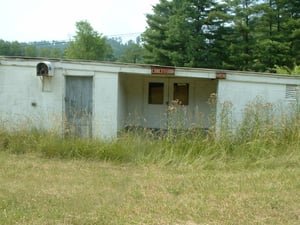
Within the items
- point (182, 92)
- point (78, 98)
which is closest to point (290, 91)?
point (182, 92)

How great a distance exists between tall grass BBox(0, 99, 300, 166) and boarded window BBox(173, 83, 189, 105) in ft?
16.3

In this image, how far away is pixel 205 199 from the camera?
4.71m

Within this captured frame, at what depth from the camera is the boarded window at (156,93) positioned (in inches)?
517

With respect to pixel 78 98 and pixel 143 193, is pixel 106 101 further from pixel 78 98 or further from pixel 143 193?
pixel 143 193

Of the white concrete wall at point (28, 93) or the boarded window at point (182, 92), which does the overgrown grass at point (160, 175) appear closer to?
the white concrete wall at point (28, 93)

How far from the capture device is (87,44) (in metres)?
39.1

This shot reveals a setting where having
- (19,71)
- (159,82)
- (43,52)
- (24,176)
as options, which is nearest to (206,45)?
Result: (159,82)

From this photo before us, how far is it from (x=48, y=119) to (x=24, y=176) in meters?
3.61

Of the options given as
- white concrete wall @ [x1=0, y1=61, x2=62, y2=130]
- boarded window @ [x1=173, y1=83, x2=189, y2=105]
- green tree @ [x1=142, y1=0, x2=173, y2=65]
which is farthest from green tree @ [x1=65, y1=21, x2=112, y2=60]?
white concrete wall @ [x1=0, y1=61, x2=62, y2=130]

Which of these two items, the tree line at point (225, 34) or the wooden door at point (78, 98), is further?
the tree line at point (225, 34)

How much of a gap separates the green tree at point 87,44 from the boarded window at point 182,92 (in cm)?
2706

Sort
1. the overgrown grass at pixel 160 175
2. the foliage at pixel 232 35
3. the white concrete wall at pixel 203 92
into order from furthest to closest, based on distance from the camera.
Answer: the foliage at pixel 232 35
the white concrete wall at pixel 203 92
the overgrown grass at pixel 160 175

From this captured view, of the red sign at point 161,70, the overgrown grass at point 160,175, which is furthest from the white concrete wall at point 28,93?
the red sign at point 161,70

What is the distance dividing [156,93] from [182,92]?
1003 millimetres
